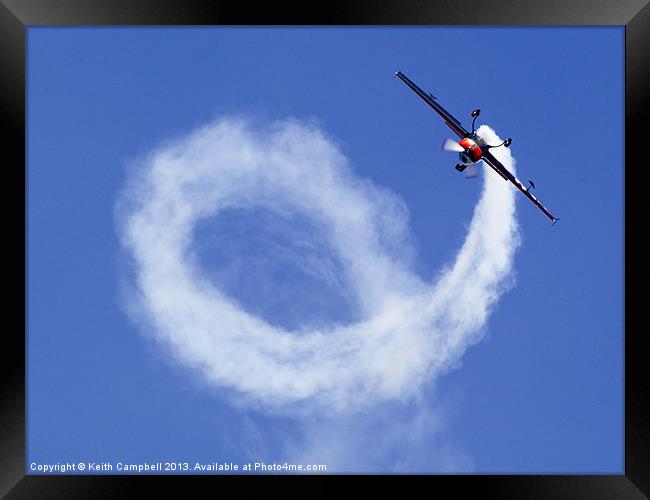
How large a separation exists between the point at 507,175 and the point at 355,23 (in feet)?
44.0

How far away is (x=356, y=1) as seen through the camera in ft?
70.8

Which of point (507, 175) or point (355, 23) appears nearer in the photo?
point (355, 23)

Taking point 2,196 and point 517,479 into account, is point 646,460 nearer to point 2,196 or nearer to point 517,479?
point 517,479

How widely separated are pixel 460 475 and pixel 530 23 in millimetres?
18622

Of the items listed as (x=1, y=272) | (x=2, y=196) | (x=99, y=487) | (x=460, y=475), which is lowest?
(x=460, y=475)

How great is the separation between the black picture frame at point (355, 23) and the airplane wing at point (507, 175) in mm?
6856

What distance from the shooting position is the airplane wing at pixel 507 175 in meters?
29.9

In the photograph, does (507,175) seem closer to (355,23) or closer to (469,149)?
(469,149)

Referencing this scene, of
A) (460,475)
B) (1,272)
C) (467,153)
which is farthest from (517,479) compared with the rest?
(1,272)

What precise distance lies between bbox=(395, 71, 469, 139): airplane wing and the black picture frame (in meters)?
6.03

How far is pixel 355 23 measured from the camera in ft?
72.7

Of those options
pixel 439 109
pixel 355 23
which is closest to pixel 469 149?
pixel 439 109

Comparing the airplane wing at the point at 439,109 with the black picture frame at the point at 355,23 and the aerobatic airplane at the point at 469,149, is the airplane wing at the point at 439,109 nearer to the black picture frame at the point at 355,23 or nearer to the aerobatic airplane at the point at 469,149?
the aerobatic airplane at the point at 469,149

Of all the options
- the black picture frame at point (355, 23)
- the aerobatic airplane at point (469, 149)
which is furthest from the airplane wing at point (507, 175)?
the black picture frame at point (355, 23)
